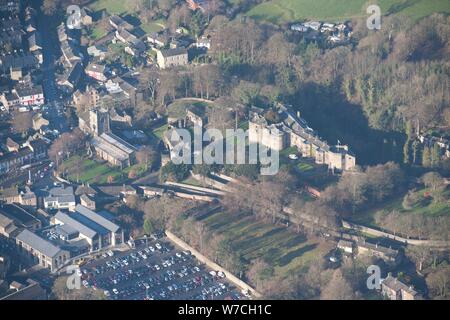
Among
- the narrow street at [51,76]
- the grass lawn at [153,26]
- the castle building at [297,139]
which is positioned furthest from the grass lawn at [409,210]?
the grass lawn at [153,26]

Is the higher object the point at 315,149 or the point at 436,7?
the point at 436,7

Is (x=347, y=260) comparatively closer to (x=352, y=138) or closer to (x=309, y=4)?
(x=352, y=138)

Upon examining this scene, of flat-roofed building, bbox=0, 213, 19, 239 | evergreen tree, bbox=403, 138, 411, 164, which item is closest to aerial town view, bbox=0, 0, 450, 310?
flat-roofed building, bbox=0, 213, 19, 239

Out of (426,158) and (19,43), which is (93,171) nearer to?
(426,158)

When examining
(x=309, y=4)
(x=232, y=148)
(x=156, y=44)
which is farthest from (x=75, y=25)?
(x=232, y=148)

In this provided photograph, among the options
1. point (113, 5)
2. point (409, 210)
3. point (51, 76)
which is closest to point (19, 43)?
point (51, 76)

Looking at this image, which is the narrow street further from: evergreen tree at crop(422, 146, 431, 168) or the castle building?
evergreen tree at crop(422, 146, 431, 168)

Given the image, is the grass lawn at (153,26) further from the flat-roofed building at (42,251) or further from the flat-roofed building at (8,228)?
the flat-roofed building at (42,251)
